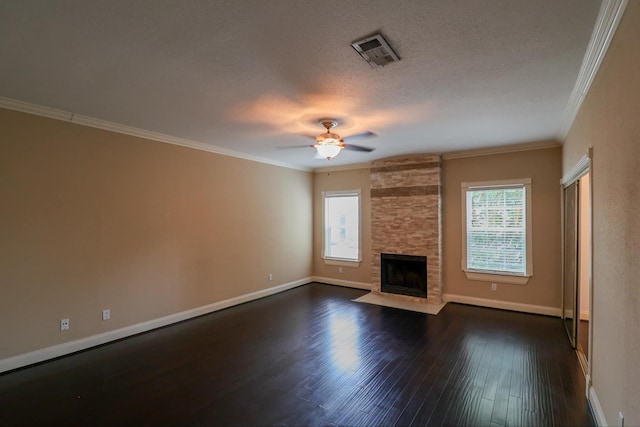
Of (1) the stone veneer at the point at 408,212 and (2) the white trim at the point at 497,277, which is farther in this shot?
(1) the stone veneer at the point at 408,212

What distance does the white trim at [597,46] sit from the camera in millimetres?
1727

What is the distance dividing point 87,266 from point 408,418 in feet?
13.0

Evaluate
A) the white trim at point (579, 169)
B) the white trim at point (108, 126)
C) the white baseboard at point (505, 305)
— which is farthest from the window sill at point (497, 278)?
the white trim at point (108, 126)

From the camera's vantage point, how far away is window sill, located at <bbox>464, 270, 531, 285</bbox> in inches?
198

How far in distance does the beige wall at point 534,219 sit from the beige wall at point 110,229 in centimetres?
386

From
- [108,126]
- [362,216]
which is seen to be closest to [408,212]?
[362,216]

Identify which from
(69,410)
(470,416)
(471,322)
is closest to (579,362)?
(471,322)

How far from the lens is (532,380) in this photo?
2.93m

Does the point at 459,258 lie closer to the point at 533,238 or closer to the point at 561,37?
the point at 533,238

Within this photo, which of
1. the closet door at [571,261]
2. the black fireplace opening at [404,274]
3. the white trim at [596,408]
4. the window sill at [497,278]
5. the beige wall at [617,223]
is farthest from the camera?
the black fireplace opening at [404,274]

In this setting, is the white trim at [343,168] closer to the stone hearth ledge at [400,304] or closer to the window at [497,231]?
the window at [497,231]

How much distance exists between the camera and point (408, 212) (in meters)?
5.94

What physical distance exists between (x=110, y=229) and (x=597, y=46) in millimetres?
5236

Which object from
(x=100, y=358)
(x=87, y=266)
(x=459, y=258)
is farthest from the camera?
(x=459, y=258)
